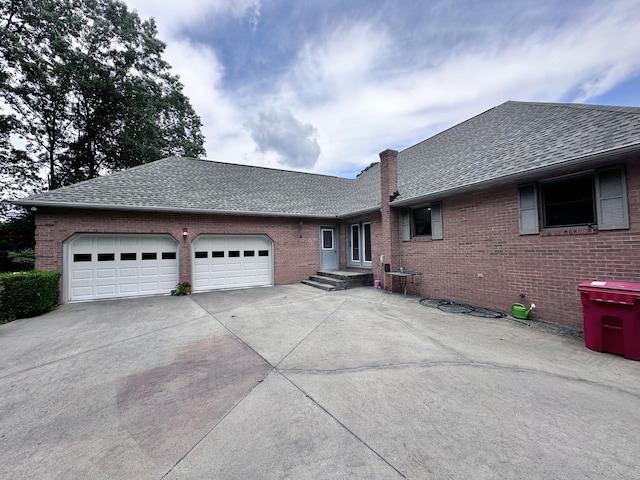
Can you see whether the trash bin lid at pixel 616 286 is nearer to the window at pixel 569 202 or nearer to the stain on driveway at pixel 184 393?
the window at pixel 569 202

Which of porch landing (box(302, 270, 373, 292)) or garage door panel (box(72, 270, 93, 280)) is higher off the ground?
garage door panel (box(72, 270, 93, 280))

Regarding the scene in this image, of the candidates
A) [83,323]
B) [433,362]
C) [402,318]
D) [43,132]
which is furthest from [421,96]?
[43,132]

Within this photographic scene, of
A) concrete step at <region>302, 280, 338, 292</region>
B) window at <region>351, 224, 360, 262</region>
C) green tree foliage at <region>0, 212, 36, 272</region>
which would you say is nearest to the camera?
concrete step at <region>302, 280, 338, 292</region>

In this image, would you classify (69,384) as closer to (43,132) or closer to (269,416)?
(269,416)

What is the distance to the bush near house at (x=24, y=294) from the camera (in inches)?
261

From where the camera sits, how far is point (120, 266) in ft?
30.0

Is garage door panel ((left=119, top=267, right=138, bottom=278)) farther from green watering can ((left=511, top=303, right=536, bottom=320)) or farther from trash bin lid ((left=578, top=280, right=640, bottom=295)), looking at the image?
trash bin lid ((left=578, top=280, right=640, bottom=295))

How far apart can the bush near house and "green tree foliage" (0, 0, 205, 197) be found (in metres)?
13.5

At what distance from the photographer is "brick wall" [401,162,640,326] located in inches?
189

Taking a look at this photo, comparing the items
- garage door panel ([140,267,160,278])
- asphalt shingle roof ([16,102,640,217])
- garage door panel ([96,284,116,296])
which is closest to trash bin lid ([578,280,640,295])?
asphalt shingle roof ([16,102,640,217])

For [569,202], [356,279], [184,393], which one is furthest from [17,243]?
[569,202]

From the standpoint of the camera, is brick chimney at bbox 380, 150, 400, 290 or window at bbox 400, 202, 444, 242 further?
brick chimney at bbox 380, 150, 400, 290

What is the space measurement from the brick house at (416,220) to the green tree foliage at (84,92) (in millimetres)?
8829

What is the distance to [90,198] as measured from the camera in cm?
857
